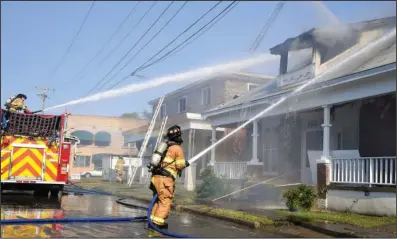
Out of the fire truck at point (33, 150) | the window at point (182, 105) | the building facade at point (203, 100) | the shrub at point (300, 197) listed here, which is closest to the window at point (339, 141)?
the shrub at point (300, 197)

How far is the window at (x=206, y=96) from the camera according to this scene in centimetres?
2869

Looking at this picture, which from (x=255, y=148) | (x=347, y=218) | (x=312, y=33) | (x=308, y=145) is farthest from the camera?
(x=255, y=148)

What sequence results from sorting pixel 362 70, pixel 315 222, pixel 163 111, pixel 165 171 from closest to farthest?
1. pixel 165 171
2. pixel 315 222
3. pixel 362 70
4. pixel 163 111

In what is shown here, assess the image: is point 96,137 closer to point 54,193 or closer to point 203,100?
point 203,100

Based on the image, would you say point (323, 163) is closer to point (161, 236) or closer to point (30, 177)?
point (161, 236)

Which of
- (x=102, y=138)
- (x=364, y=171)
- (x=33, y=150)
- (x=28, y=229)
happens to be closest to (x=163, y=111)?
(x=33, y=150)

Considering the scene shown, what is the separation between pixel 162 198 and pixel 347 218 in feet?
15.9

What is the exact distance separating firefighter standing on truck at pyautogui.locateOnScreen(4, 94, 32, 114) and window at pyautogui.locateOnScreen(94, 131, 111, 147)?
163 ft

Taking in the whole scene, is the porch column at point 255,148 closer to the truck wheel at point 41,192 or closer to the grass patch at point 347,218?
the grass patch at point 347,218

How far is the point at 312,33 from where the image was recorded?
14961 millimetres

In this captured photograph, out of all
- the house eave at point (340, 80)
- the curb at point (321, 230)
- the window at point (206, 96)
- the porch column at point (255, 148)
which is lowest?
the curb at point (321, 230)

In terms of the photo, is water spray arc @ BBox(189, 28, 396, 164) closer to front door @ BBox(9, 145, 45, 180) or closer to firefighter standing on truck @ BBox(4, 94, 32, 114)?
front door @ BBox(9, 145, 45, 180)

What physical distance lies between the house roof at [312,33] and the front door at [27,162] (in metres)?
9.25

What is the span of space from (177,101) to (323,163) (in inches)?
825
